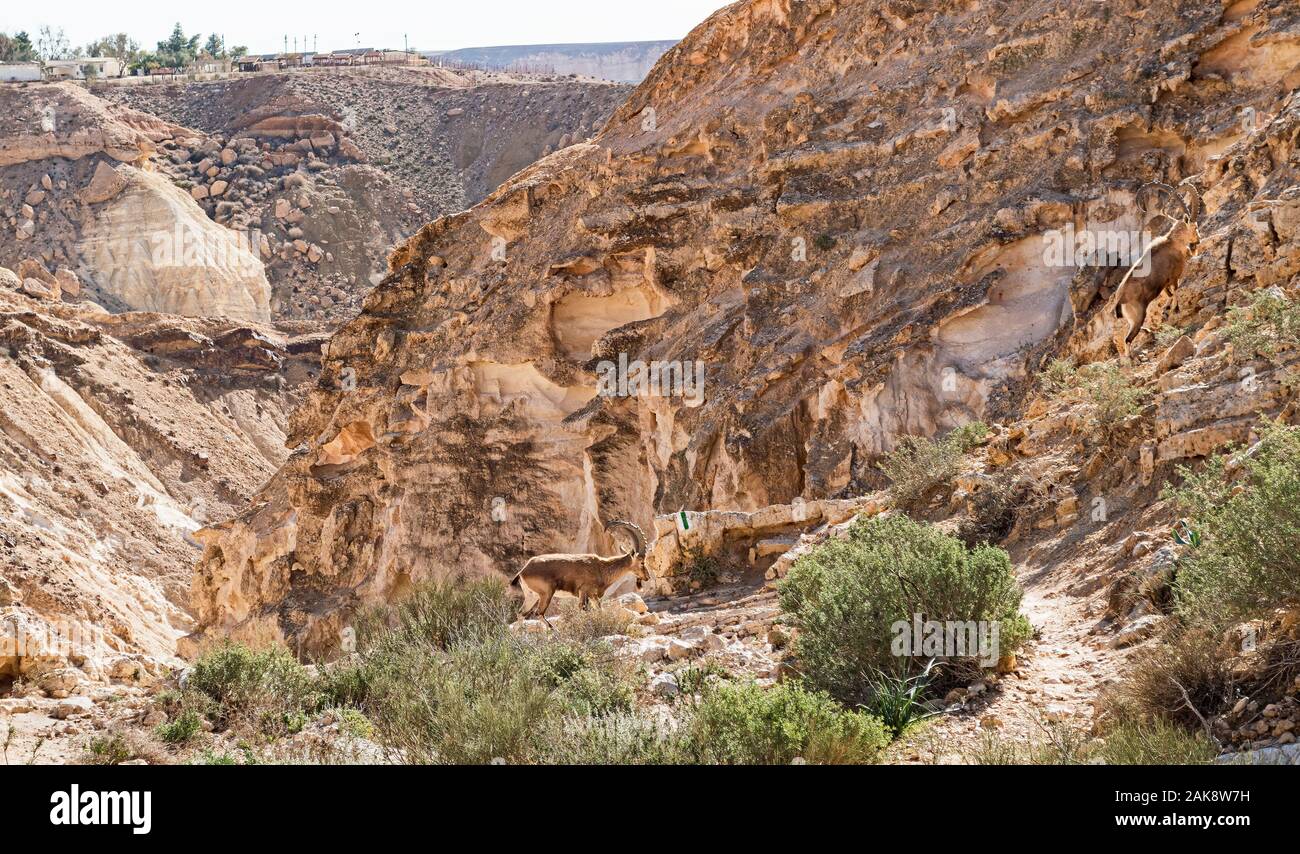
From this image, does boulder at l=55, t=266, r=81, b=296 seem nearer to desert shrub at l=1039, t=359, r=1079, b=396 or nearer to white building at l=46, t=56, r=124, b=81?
white building at l=46, t=56, r=124, b=81

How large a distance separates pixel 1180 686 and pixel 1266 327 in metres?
4.21

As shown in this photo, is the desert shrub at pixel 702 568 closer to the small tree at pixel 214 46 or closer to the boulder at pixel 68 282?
the boulder at pixel 68 282

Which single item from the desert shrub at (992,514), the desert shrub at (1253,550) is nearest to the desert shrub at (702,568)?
the desert shrub at (992,514)

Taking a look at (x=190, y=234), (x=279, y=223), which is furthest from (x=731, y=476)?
(x=279, y=223)

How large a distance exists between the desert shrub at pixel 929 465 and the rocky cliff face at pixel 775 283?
0.50 metres

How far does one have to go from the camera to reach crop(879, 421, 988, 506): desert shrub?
12.5 m

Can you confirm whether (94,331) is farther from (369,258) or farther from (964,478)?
(964,478)

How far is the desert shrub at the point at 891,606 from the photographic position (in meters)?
7.49

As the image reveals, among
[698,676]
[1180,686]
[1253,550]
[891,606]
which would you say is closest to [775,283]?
[698,676]

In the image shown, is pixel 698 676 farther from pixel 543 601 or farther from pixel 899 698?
pixel 543 601

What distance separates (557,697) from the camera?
24.9 ft

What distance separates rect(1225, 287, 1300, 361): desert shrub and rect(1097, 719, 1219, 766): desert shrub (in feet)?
13.5

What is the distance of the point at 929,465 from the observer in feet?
41.3
